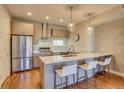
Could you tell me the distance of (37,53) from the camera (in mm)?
5172

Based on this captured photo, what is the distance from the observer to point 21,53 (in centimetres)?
445

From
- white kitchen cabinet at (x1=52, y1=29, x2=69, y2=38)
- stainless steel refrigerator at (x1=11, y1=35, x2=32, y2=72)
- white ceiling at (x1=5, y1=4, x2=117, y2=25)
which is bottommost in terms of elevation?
stainless steel refrigerator at (x1=11, y1=35, x2=32, y2=72)

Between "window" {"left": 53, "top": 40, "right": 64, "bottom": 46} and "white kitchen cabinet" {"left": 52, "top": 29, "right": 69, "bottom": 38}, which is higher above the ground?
"white kitchen cabinet" {"left": 52, "top": 29, "right": 69, "bottom": 38}

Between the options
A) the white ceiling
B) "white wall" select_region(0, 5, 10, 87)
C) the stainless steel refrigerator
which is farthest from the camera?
the stainless steel refrigerator

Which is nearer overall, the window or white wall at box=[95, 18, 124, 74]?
white wall at box=[95, 18, 124, 74]

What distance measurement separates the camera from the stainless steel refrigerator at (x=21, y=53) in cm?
427

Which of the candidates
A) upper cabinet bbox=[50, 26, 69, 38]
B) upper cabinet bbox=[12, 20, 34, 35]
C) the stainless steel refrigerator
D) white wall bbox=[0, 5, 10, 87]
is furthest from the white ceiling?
upper cabinet bbox=[50, 26, 69, 38]

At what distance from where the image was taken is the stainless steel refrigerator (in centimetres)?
427

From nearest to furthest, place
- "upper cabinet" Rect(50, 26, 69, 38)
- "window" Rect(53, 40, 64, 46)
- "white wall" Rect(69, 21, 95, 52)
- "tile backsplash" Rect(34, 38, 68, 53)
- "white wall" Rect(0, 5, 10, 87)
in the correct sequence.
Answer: "white wall" Rect(0, 5, 10, 87), "white wall" Rect(69, 21, 95, 52), "tile backsplash" Rect(34, 38, 68, 53), "upper cabinet" Rect(50, 26, 69, 38), "window" Rect(53, 40, 64, 46)

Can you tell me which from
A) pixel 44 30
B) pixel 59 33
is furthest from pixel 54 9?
pixel 59 33

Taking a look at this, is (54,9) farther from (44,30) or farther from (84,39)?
(84,39)

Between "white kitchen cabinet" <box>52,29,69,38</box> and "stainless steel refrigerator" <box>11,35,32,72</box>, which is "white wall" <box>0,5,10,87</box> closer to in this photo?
"stainless steel refrigerator" <box>11,35,32,72</box>
